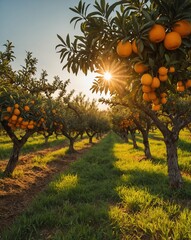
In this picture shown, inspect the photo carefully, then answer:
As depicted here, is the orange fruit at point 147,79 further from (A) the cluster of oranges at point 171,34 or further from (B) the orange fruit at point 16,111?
(B) the orange fruit at point 16,111

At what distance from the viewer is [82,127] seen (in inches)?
906

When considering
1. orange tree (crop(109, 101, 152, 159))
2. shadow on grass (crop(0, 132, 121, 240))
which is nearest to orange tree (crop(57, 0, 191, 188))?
shadow on grass (crop(0, 132, 121, 240))

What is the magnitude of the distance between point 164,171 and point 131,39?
884 centimetres

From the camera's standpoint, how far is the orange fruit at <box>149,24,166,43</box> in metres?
2.23

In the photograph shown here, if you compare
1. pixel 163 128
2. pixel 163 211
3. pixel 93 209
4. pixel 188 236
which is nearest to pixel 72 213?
pixel 93 209

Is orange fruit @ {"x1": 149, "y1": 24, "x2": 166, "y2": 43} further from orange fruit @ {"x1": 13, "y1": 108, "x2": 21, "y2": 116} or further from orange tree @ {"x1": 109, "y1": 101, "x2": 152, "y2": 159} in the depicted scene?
orange fruit @ {"x1": 13, "y1": 108, "x2": 21, "y2": 116}

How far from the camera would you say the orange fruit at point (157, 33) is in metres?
2.23

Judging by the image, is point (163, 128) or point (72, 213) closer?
point (72, 213)

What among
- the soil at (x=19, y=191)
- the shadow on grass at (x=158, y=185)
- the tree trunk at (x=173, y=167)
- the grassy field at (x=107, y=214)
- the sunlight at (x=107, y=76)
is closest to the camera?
the sunlight at (x=107, y=76)

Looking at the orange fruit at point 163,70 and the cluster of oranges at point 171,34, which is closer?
the cluster of oranges at point 171,34

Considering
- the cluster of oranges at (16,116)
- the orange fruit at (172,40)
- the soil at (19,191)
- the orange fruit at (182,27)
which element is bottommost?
the soil at (19,191)

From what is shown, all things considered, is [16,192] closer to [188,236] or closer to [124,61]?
[188,236]

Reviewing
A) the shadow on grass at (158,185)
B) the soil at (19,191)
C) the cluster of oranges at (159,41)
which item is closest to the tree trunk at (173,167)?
the shadow on grass at (158,185)

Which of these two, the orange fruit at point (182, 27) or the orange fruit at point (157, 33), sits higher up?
the orange fruit at point (182, 27)
